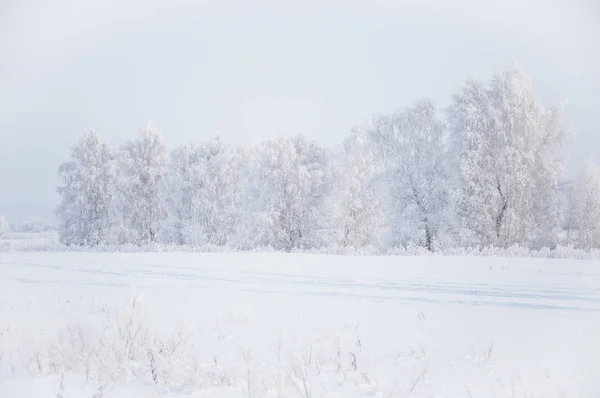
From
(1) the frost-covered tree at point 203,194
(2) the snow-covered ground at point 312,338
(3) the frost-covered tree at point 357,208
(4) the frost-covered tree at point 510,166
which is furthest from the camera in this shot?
(1) the frost-covered tree at point 203,194

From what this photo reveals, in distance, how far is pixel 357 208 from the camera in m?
27.8

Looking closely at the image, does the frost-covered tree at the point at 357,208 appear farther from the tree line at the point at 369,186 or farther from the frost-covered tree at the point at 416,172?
the frost-covered tree at the point at 416,172

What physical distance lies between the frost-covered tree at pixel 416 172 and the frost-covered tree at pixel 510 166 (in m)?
1.77

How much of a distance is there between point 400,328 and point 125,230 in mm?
27065

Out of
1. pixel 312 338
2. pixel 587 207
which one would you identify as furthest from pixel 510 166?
pixel 312 338

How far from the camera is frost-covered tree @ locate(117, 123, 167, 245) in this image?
30.7m

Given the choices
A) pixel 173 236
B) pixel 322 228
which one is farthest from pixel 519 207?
pixel 173 236

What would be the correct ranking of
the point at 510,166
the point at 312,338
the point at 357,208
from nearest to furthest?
the point at 312,338 → the point at 510,166 → the point at 357,208

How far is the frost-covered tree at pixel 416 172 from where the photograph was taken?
2298 centimetres

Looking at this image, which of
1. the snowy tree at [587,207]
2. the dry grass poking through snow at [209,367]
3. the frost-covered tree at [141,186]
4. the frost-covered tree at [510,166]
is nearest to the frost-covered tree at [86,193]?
the frost-covered tree at [141,186]

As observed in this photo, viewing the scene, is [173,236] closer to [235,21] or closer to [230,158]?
[230,158]

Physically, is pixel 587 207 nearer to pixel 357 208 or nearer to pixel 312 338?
pixel 357 208

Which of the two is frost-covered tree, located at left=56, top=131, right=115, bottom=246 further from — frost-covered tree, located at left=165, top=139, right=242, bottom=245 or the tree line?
frost-covered tree, located at left=165, top=139, right=242, bottom=245

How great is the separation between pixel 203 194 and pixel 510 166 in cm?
1877
